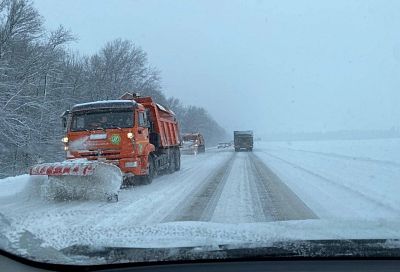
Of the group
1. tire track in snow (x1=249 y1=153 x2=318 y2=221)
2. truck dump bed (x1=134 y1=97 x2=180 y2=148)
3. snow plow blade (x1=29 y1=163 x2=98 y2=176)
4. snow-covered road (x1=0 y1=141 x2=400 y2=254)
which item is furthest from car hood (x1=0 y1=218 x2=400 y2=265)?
truck dump bed (x1=134 y1=97 x2=180 y2=148)

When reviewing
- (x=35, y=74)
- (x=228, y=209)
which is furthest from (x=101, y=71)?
(x=228, y=209)

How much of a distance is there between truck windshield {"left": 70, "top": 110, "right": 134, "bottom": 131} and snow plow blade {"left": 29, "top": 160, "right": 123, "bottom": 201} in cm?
335

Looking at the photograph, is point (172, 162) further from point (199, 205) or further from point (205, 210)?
point (205, 210)

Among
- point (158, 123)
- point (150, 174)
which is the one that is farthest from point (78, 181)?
point (158, 123)

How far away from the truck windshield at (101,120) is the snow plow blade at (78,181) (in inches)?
132

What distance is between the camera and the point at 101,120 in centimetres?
1595

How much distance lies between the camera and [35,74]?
132 feet

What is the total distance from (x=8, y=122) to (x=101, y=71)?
24.7 meters

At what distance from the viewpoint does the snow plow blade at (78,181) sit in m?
12.3

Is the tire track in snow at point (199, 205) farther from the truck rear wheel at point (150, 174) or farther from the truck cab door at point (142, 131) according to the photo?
the truck cab door at point (142, 131)

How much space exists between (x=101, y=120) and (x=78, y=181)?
3.70 meters

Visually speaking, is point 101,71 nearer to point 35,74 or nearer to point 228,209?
point 35,74

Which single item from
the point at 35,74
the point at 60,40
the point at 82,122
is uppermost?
the point at 60,40

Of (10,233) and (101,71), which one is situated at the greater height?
(101,71)
